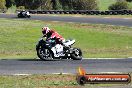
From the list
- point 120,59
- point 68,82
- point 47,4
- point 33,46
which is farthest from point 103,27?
point 47,4

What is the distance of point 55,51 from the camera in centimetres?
2300

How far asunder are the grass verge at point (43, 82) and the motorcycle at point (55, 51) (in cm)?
538

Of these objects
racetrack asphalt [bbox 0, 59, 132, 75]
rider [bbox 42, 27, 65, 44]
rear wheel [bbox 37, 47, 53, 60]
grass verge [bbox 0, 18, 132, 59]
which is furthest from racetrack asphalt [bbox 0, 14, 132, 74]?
grass verge [bbox 0, 18, 132, 59]

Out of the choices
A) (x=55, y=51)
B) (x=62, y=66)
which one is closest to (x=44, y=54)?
(x=55, y=51)

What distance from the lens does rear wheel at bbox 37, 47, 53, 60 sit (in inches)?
898

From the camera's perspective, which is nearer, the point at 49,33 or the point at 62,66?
the point at 62,66

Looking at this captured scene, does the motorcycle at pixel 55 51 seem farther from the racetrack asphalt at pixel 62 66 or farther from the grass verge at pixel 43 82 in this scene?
the grass verge at pixel 43 82

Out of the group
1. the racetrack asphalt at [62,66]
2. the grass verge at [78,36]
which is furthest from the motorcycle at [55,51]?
the grass verge at [78,36]

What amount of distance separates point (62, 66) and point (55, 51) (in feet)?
9.35

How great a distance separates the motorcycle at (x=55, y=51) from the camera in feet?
74.9

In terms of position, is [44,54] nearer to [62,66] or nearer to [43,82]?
[62,66]

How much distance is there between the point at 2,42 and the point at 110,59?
16.1 m

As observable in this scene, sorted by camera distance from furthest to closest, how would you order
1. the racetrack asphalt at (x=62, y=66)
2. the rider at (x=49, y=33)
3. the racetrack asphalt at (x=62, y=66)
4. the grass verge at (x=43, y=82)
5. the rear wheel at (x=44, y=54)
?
the rear wheel at (x=44, y=54) < the rider at (x=49, y=33) < the racetrack asphalt at (x=62, y=66) < the racetrack asphalt at (x=62, y=66) < the grass verge at (x=43, y=82)

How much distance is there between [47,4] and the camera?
308ft
